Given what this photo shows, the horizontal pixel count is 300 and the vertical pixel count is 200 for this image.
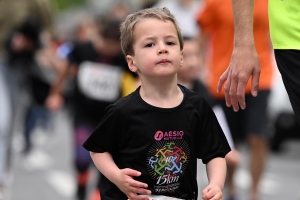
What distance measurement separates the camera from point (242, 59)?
13.3ft

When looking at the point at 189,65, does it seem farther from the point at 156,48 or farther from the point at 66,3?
the point at 66,3

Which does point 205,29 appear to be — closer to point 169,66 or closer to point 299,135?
point 169,66

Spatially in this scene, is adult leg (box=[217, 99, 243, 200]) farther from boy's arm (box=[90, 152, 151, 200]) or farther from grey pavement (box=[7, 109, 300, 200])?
boy's arm (box=[90, 152, 151, 200])

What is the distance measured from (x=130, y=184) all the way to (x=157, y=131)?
0.94 feet

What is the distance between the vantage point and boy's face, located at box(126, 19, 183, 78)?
13.2ft

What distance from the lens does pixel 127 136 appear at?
13.3ft

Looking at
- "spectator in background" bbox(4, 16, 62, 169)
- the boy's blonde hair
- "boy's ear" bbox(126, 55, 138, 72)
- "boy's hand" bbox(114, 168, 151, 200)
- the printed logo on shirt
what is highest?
"spectator in background" bbox(4, 16, 62, 169)

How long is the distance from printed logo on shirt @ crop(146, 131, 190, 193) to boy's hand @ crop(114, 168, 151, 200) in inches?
4.7

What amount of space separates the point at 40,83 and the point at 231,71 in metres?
7.66

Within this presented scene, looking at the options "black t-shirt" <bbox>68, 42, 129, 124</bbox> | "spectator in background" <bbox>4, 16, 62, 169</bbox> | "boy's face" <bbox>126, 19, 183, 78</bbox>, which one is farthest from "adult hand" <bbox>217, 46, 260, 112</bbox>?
"spectator in background" <bbox>4, 16, 62, 169</bbox>

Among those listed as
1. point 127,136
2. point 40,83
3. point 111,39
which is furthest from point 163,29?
point 40,83

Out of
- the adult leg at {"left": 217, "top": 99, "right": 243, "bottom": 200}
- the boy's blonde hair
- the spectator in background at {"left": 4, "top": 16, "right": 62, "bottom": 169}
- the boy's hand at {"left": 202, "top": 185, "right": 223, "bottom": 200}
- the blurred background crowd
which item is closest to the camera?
the boy's hand at {"left": 202, "top": 185, "right": 223, "bottom": 200}

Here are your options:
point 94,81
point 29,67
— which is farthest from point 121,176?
point 29,67

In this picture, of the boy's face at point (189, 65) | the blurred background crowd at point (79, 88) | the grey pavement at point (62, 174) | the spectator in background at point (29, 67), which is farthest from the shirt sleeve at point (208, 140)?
the spectator in background at point (29, 67)
